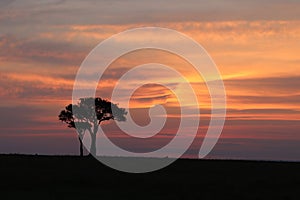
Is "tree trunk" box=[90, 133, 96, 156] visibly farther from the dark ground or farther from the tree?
the dark ground

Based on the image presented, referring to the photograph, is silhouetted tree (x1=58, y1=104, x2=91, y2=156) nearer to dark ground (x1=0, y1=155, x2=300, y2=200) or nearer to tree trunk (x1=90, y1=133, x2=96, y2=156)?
tree trunk (x1=90, y1=133, x2=96, y2=156)

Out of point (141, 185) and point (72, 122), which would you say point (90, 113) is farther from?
point (141, 185)

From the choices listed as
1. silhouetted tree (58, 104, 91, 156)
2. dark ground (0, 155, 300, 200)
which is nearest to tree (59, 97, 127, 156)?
silhouetted tree (58, 104, 91, 156)

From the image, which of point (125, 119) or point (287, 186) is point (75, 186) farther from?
point (125, 119)

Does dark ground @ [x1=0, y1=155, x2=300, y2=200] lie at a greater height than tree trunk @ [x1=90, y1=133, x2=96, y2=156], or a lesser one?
lesser

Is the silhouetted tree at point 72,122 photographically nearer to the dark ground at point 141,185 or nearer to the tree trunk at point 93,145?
the tree trunk at point 93,145

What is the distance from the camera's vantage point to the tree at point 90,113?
100812mm

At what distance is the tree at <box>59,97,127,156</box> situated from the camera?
101 meters

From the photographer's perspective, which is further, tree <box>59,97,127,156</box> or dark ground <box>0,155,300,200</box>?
tree <box>59,97,127,156</box>

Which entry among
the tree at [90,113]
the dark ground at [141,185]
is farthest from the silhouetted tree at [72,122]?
the dark ground at [141,185]

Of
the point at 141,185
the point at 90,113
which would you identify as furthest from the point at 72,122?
the point at 141,185

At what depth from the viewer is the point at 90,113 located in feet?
334

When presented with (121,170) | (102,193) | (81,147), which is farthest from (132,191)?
(81,147)

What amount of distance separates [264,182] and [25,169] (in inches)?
912
